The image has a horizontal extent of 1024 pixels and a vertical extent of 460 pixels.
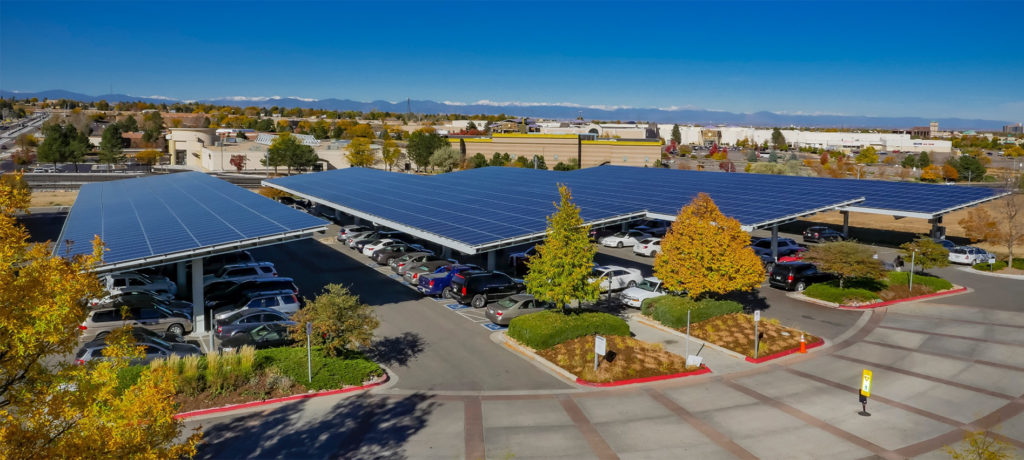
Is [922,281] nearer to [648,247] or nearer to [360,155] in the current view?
[648,247]

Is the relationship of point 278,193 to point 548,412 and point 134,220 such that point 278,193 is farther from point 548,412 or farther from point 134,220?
point 548,412

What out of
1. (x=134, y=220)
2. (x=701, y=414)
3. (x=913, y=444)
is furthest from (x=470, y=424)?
(x=134, y=220)

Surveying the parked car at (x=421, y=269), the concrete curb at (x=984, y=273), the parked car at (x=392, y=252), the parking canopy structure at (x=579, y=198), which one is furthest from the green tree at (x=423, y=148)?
the concrete curb at (x=984, y=273)

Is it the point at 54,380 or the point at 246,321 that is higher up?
the point at 54,380

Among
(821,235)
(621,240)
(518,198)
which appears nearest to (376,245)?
(518,198)

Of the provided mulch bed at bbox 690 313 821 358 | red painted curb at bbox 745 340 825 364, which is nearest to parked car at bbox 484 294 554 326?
mulch bed at bbox 690 313 821 358
